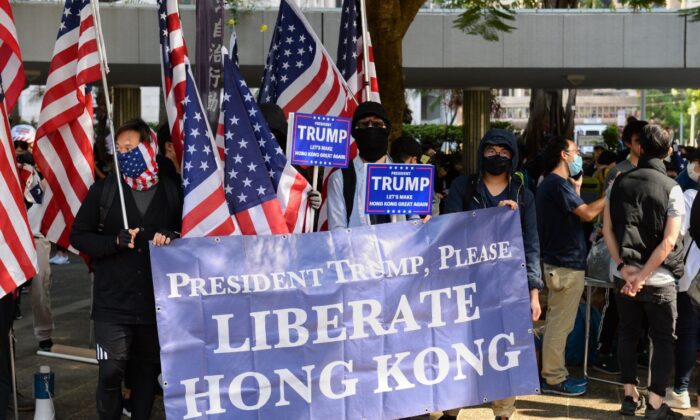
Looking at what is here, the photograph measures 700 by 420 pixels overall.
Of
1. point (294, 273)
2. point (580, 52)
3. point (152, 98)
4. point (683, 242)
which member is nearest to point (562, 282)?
point (683, 242)

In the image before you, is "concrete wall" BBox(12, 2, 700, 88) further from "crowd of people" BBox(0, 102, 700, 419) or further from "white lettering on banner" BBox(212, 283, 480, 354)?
"white lettering on banner" BBox(212, 283, 480, 354)

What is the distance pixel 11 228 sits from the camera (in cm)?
636

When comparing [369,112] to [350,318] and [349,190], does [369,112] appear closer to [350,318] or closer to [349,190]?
[349,190]

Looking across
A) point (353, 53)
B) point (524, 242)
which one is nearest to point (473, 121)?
point (353, 53)

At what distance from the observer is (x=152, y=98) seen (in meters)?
60.7

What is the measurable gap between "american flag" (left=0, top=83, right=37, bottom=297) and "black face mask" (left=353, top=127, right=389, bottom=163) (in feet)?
7.19

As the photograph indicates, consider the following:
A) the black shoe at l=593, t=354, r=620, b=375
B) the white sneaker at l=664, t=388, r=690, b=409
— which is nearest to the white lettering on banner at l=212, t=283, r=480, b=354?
the white sneaker at l=664, t=388, r=690, b=409

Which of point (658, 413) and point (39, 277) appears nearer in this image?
point (658, 413)

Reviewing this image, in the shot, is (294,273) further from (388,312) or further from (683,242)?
(683,242)

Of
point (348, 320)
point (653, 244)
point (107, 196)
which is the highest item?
point (107, 196)

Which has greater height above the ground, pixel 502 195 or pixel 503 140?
pixel 503 140

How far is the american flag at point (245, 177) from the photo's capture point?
633 cm

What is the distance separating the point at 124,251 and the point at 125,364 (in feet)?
2.32

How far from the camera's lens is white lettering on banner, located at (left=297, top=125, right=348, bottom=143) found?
627 centimetres
